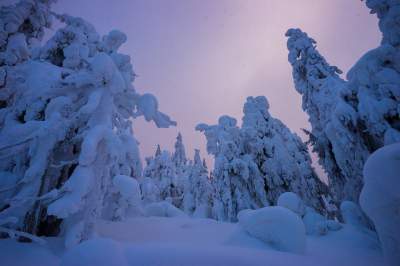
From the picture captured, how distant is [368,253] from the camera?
19.4ft

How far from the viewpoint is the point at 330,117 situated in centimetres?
1107

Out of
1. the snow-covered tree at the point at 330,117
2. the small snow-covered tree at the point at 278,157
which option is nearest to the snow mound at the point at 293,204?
the snow-covered tree at the point at 330,117

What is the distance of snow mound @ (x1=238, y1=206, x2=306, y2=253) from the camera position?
16.6ft

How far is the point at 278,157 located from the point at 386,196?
46.8 feet

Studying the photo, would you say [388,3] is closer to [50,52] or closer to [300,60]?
[300,60]

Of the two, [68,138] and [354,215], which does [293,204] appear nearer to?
[354,215]

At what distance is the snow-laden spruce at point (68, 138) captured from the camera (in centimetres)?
466

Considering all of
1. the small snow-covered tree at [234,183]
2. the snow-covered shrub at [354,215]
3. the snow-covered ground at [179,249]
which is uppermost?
the small snow-covered tree at [234,183]

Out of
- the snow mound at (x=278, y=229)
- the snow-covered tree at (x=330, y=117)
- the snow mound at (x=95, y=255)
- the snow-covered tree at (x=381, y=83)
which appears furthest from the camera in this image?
the snow-covered tree at (x=330, y=117)

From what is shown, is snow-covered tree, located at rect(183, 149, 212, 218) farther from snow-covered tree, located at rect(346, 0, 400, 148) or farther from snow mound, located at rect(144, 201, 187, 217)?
snow-covered tree, located at rect(346, 0, 400, 148)

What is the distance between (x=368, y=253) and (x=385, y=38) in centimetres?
841

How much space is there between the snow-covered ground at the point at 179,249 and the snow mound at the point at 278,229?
0.21 m

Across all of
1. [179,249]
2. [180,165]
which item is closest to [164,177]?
[180,165]

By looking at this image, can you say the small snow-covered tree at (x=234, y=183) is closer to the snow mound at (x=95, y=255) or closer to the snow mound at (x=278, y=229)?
the snow mound at (x=278, y=229)
